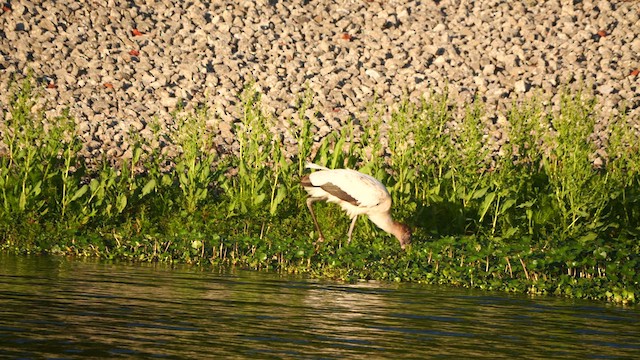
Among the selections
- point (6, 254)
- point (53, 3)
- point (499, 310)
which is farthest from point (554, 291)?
point (53, 3)

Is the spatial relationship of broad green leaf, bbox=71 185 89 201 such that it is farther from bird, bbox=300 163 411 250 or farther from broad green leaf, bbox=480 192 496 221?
broad green leaf, bbox=480 192 496 221

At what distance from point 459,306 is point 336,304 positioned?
3.48 ft

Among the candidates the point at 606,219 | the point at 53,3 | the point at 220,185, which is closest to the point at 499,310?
the point at 606,219

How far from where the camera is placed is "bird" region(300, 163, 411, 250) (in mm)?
13164

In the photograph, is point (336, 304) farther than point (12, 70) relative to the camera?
No

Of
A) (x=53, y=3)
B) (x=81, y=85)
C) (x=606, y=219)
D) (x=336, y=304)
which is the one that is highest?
(x=53, y=3)

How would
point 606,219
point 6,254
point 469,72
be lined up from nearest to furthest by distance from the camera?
1. point 6,254
2. point 606,219
3. point 469,72

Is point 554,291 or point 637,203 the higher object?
point 637,203

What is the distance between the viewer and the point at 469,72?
70.1 feet

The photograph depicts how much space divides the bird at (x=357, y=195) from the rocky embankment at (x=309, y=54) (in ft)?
15.4

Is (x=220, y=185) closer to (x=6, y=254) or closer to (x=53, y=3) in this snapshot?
(x=6, y=254)

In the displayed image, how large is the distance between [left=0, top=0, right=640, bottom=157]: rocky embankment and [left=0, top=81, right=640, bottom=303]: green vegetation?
376 centimetres

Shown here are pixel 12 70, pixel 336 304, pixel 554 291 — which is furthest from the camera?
pixel 12 70

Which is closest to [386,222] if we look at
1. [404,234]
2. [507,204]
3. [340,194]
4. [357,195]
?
[404,234]
